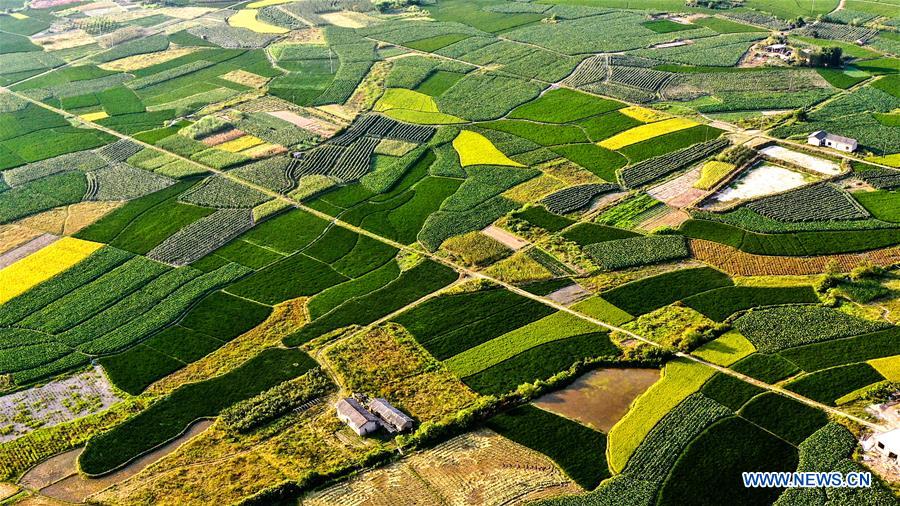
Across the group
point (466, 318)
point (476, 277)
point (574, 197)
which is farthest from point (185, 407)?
point (574, 197)

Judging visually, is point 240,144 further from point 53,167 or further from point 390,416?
point 390,416

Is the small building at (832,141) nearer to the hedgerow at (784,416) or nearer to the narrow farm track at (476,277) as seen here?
the narrow farm track at (476,277)

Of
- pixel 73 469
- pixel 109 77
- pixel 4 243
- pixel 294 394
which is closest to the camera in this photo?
pixel 73 469

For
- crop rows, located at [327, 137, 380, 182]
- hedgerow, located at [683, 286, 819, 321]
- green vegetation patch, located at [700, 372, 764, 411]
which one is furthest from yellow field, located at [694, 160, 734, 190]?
crop rows, located at [327, 137, 380, 182]

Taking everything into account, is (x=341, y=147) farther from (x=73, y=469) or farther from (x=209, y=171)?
(x=73, y=469)

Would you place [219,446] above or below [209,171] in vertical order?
below

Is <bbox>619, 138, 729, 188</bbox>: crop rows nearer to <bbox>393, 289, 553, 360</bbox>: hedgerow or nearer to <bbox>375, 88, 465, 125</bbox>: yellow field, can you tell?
<bbox>393, 289, 553, 360</bbox>: hedgerow

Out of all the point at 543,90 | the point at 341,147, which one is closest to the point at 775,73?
the point at 543,90
